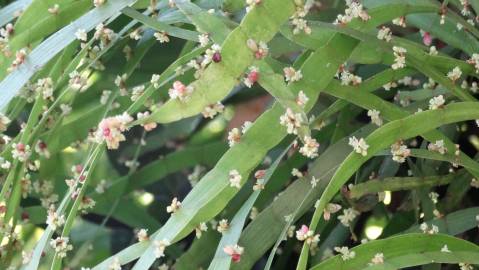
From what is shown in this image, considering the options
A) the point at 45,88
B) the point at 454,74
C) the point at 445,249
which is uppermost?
the point at 45,88

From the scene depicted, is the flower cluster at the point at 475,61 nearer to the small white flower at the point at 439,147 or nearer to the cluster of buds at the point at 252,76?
the small white flower at the point at 439,147

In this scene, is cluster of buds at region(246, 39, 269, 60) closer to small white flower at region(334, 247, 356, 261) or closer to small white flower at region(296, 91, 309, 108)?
small white flower at region(296, 91, 309, 108)

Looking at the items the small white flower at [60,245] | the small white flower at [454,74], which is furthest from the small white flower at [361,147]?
the small white flower at [60,245]

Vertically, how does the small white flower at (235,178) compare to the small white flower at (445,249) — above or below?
above

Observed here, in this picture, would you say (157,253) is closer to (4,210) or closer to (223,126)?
(4,210)

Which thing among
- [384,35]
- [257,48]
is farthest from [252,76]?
[384,35]

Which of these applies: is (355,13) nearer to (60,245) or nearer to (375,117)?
(375,117)

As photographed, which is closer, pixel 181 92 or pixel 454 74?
pixel 181 92

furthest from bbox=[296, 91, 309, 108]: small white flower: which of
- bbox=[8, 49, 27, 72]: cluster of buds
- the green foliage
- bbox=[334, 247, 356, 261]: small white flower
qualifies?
bbox=[8, 49, 27, 72]: cluster of buds

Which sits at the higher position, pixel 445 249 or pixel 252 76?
pixel 252 76
